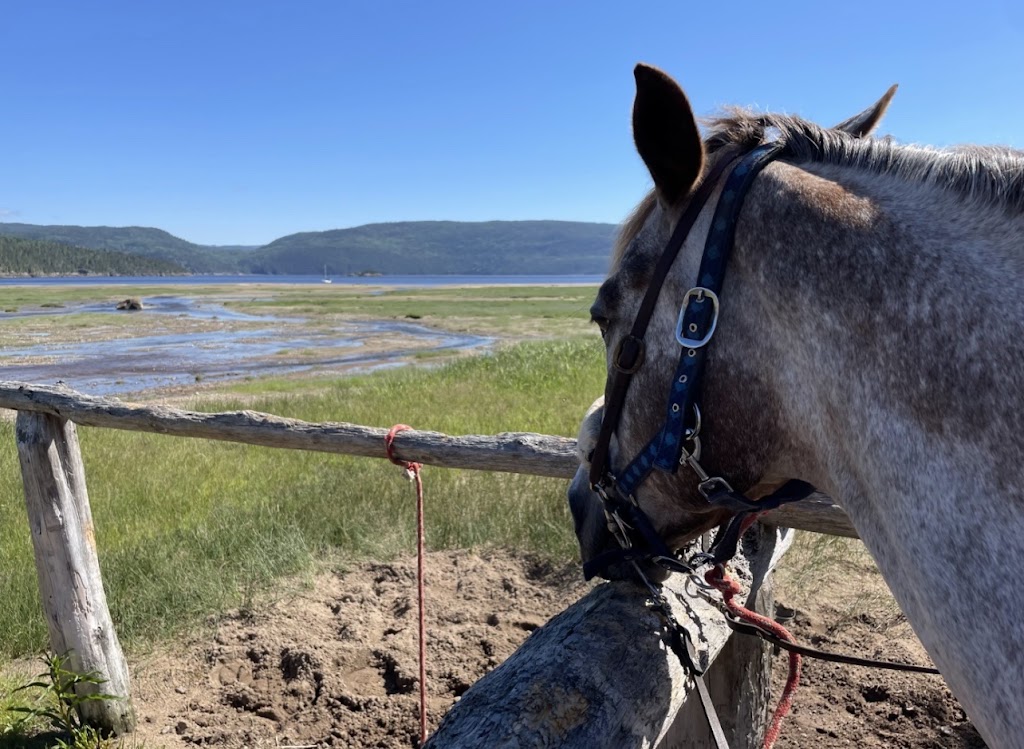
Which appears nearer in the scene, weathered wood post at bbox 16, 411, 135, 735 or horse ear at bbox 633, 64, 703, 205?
horse ear at bbox 633, 64, 703, 205

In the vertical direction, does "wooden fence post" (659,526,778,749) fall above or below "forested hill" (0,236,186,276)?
below

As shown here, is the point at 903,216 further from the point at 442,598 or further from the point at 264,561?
the point at 264,561

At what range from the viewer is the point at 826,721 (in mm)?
3516

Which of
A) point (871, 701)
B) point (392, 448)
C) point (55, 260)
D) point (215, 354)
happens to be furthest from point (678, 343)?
point (55, 260)

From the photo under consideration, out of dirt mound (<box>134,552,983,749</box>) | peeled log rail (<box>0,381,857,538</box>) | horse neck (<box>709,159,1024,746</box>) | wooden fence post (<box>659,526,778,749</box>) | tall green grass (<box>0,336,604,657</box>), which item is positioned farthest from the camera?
tall green grass (<box>0,336,604,657</box>)

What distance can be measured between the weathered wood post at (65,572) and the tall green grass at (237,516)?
82 cm

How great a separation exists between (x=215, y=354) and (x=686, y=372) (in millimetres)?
26877

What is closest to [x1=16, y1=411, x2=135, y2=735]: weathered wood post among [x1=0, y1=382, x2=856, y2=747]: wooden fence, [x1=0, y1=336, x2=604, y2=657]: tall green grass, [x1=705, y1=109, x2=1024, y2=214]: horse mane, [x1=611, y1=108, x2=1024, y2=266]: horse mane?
[x1=0, y1=382, x2=856, y2=747]: wooden fence

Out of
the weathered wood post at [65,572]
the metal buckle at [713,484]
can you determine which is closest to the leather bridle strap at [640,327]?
the metal buckle at [713,484]

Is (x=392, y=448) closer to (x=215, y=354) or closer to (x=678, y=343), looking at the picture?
(x=678, y=343)

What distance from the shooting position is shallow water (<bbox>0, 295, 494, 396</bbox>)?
2000 centimetres

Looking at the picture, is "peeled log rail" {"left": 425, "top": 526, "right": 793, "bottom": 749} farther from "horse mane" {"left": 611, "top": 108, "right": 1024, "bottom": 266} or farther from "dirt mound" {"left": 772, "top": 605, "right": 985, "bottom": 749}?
"dirt mound" {"left": 772, "top": 605, "right": 985, "bottom": 749}

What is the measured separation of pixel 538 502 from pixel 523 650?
15.1ft

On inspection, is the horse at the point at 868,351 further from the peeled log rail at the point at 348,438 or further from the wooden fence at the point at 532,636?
the peeled log rail at the point at 348,438
